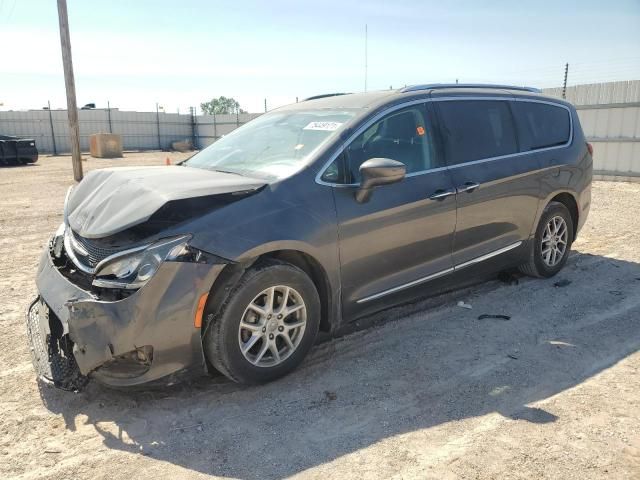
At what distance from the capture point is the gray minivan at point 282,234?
9.52 feet

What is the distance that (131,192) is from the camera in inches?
131

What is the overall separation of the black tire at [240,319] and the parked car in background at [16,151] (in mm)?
24611

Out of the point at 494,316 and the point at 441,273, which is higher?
the point at 441,273

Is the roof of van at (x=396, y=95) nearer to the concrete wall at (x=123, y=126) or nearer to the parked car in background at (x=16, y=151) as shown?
the parked car in background at (x=16, y=151)

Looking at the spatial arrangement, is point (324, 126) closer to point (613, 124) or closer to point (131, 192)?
point (131, 192)

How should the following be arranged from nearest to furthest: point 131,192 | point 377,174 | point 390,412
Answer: point 390,412 → point 131,192 → point 377,174

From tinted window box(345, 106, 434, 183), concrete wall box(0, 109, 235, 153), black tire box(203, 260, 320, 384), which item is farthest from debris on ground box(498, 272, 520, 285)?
concrete wall box(0, 109, 235, 153)

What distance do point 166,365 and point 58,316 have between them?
68 centimetres

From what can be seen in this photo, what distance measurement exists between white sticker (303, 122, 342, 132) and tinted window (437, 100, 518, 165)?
1.01 meters

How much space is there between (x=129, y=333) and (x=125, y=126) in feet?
121

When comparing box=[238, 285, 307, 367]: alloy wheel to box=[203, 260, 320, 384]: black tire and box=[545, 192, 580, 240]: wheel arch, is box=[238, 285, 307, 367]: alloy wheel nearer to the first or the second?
box=[203, 260, 320, 384]: black tire

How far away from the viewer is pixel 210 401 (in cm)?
318

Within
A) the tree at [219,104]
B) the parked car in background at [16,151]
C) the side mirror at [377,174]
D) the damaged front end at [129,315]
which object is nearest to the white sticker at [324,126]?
the side mirror at [377,174]

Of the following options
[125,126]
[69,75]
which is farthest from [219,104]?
[69,75]
